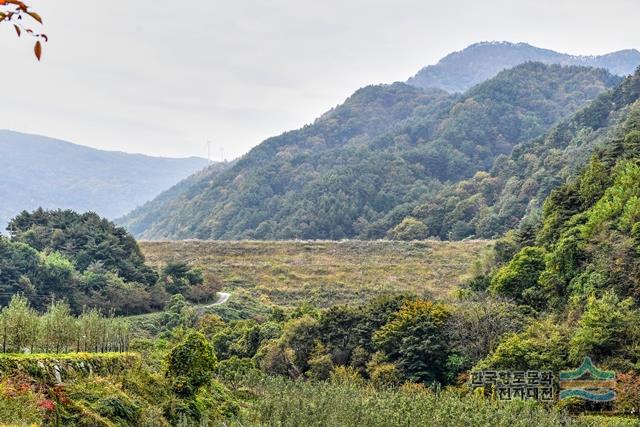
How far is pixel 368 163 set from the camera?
110m

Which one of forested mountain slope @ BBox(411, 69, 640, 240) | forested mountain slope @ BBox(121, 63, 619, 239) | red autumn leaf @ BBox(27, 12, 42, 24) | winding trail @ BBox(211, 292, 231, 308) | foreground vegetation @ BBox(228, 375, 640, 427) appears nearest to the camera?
red autumn leaf @ BBox(27, 12, 42, 24)

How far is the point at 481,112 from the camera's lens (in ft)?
425

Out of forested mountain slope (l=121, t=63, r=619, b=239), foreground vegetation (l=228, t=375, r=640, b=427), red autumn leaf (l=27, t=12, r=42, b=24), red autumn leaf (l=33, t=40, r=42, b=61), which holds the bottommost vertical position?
foreground vegetation (l=228, t=375, r=640, b=427)

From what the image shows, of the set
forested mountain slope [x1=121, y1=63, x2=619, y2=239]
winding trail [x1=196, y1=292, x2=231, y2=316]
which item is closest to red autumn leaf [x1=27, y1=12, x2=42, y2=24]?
winding trail [x1=196, y1=292, x2=231, y2=316]

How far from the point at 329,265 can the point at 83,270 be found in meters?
21.0

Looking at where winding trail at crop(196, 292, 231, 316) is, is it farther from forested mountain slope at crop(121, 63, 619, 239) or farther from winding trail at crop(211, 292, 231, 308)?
forested mountain slope at crop(121, 63, 619, 239)

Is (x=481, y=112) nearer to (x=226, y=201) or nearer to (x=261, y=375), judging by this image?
(x=226, y=201)

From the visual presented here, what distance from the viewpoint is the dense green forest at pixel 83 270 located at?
38.2 metres

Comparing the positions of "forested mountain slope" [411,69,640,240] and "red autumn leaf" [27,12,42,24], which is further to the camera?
"forested mountain slope" [411,69,640,240]

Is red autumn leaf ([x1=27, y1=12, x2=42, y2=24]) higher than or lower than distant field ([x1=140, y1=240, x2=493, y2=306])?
higher

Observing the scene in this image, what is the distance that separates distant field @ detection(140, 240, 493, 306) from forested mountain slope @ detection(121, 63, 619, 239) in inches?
1054

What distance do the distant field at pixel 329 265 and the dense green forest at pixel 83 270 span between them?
21.8 ft

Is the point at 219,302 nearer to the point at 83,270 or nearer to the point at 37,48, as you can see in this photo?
the point at 83,270

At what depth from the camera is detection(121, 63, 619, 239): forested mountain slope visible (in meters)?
100
